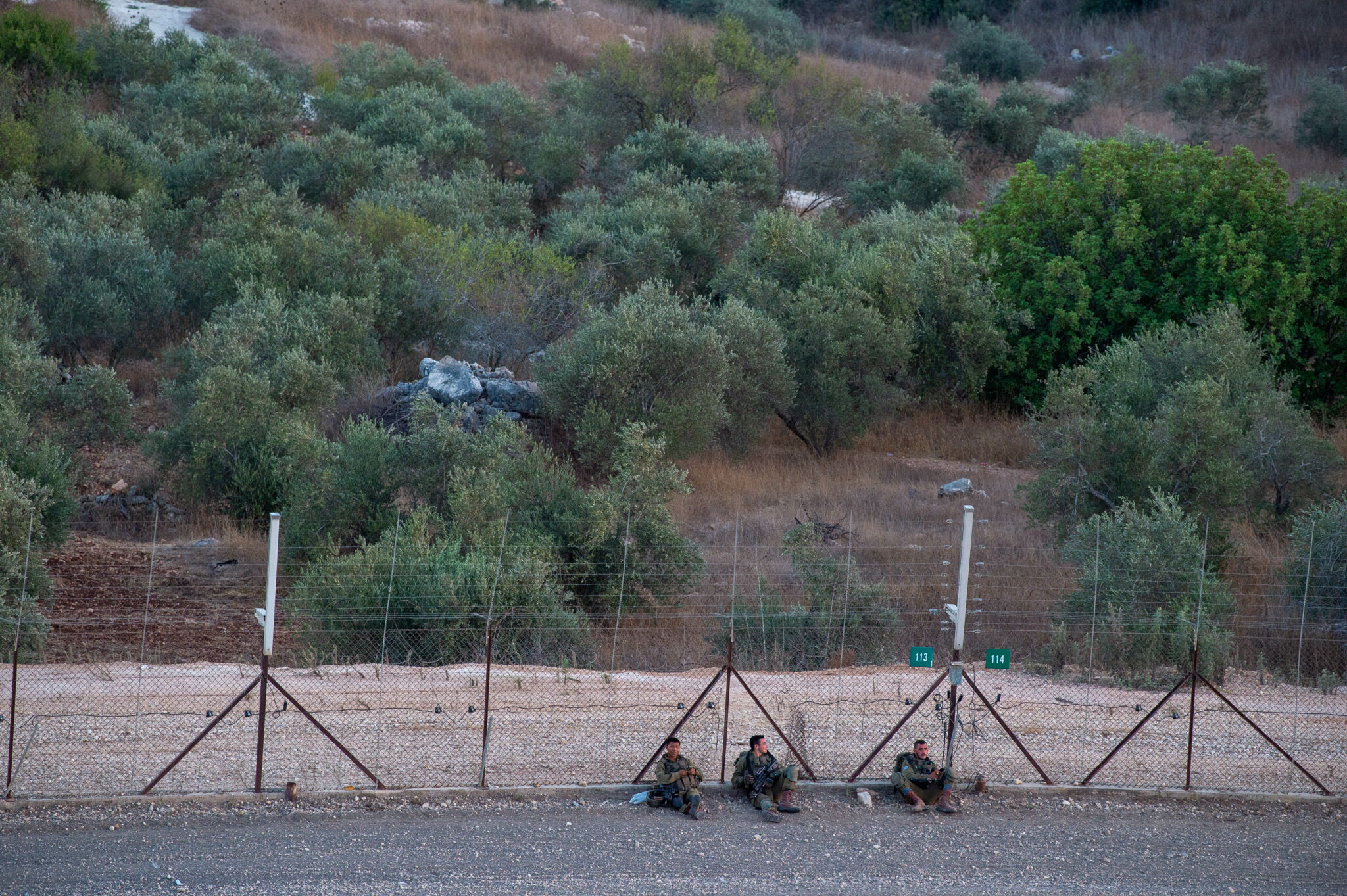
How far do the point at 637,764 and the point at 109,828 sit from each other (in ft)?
12.5

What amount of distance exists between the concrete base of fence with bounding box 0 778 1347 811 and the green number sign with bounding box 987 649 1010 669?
916mm

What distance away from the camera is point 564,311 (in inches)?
917

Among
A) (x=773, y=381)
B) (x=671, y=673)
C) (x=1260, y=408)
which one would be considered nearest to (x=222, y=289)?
(x=773, y=381)

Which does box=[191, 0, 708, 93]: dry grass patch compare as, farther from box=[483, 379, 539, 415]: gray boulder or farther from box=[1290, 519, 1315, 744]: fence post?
box=[1290, 519, 1315, 744]: fence post

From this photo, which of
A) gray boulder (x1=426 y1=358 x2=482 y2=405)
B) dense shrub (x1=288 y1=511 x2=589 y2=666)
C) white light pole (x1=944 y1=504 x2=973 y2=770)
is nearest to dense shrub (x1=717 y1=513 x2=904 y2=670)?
dense shrub (x1=288 y1=511 x2=589 y2=666)

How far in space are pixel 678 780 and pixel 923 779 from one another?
73.7 inches

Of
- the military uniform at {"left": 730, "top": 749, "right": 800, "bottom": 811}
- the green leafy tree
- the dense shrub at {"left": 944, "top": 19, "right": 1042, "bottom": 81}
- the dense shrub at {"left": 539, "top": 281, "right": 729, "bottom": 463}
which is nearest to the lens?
the military uniform at {"left": 730, "top": 749, "right": 800, "bottom": 811}

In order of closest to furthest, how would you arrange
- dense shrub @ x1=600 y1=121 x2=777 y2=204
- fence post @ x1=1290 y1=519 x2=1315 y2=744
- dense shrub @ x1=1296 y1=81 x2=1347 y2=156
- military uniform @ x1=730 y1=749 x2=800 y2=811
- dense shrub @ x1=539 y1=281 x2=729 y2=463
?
1. military uniform @ x1=730 y1=749 x2=800 y2=811
2. fence post @ x1=1290 y1=519 x2=1315 y2=744
3. dense shrub @ x1=539 y1=281 x2=729 y2=463
4. dense shrub @ x1=600 y1=121 x2=777 y2=204
5. dense shrub @ x1=1296 y1=81 x2=1347 y2=156

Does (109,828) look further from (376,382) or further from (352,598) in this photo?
(376,382)

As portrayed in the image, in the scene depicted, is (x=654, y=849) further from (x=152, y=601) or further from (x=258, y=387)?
(x=258, y=387)

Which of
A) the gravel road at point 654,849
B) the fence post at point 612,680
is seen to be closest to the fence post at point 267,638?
the gravel road at point 654,849

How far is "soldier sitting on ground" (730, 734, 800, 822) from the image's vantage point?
8.77m

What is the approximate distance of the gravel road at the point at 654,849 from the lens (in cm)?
753

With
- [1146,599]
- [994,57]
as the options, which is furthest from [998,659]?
[994,57]
